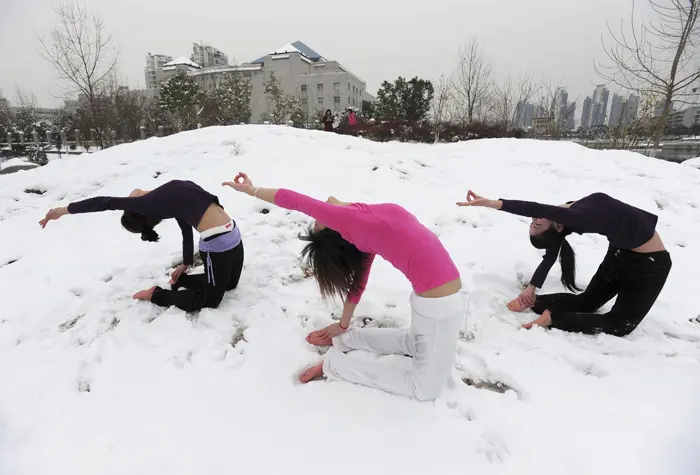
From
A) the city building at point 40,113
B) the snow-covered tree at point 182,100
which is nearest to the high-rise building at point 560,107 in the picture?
the snow-covered tree at point 182,100

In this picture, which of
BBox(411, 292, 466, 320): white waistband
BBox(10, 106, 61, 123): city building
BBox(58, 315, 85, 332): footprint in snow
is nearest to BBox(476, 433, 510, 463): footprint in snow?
BBox(411, 292, 466, 320): white waistband

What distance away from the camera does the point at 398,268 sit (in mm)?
2082

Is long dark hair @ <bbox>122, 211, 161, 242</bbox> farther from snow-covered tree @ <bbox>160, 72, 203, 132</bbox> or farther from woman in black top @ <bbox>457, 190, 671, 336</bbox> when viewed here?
snow-covered tree @ <bbox>160, 72, 203, 132</bbox>

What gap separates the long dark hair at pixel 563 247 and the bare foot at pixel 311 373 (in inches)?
84.6

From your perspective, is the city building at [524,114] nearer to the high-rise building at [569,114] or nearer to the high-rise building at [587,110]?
the high-rise building at [569,114]

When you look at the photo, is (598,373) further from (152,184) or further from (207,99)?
(207,99)

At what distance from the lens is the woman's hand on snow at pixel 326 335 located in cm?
265

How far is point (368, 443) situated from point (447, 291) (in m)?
0.97

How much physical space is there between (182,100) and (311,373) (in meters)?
25.8

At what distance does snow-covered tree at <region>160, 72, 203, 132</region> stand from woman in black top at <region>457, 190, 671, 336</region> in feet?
83.1

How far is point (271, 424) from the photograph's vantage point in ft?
6.70

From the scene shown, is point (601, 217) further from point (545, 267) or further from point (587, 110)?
point (587, 110)

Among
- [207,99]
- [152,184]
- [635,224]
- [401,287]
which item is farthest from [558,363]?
[207,99]

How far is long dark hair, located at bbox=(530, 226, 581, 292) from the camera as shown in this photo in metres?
2.97
